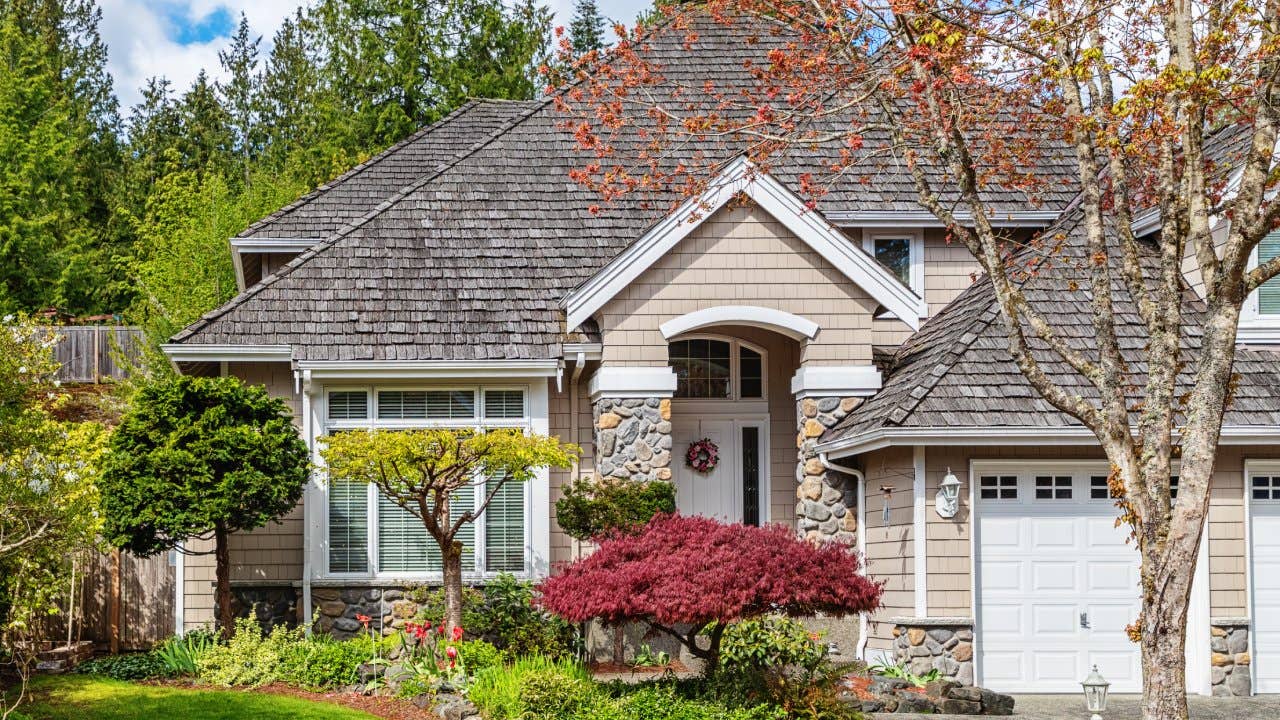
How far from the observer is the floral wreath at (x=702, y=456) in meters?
16.0

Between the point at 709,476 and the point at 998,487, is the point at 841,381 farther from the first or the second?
the point at 709,476

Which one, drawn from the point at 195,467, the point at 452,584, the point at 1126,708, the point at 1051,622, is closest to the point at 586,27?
the point at 195,467

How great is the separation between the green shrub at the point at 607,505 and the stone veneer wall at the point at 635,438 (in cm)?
22

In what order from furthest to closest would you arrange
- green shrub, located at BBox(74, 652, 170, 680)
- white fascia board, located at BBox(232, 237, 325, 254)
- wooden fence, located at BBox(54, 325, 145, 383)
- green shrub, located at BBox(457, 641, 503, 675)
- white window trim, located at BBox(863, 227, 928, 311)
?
wooden fence, located at BBox(54, 325, 145, 383) < white window trim, located at BBox(863, 227, 928, 311) < white fascia board, located at BBox(232, 237, 325, 254) < green shrub, located at BBox(74, 652, 170, 680) < green shrub, located at BBox(457, 641, 503, 675)

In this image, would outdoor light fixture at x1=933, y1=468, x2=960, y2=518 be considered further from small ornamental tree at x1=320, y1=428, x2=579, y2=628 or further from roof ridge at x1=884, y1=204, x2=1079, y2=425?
small ornamental tree at x1=320, y1=428, x2=579, y2=628

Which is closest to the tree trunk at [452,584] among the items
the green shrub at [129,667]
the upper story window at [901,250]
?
the green shrub at [129,667]

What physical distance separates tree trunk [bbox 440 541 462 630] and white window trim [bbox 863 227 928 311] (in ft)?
22.0

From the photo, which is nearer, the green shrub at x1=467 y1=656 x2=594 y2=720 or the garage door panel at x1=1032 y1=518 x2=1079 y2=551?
the green shrub at x1=467 y1=656 x2=594 y2=720

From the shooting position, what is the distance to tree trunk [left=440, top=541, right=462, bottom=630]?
1289 cm

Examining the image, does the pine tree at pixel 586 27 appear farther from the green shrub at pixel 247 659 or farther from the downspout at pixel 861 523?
the green shrub at pixel 247 659

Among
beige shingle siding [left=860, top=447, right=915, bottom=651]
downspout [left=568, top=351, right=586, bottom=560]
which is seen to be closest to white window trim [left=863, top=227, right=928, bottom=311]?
beige shingle siding [left=860, top=447, right=915, bottom=651]

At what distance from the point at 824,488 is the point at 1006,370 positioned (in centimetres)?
231

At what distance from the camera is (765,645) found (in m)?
11.9

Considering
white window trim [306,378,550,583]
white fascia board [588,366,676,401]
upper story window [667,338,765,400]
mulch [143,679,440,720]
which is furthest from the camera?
upper story window [667,338,765,400]
